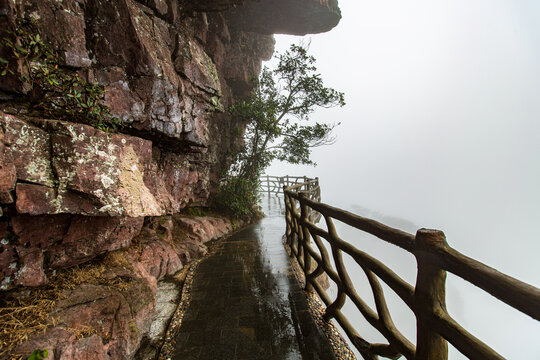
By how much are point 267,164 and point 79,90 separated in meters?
7.49

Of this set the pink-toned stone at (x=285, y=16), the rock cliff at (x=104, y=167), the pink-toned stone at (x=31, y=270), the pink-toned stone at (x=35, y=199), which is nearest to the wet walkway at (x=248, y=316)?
the rock cliff at (x=104, y=167)

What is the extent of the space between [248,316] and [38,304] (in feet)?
7.79

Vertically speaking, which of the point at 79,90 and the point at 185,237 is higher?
the point at 79,90

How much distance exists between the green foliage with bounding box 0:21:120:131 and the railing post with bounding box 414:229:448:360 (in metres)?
4.21

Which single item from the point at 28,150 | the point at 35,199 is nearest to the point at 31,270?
the point at 35,199

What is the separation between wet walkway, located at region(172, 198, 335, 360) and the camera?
8.10ft

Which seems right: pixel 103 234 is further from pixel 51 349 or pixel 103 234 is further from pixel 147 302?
pixel 51 349

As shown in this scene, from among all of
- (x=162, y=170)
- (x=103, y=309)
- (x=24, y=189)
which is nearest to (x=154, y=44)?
(x=162, y=170)

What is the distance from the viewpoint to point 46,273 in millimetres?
2611

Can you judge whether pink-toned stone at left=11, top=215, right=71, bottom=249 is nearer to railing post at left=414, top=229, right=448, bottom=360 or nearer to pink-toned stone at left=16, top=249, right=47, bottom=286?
pink-toned stone at left=16, top=249, right=47, bottom=286

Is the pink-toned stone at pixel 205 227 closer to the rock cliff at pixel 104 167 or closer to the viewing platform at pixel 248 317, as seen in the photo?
the rock cliff at pixel 104 167

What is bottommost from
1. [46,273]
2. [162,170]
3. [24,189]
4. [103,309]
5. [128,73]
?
[103,309]

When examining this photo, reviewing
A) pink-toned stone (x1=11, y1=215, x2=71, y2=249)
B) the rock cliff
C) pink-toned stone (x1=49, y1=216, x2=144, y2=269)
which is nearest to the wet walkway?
the rock cliff

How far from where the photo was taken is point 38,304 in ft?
7.18
